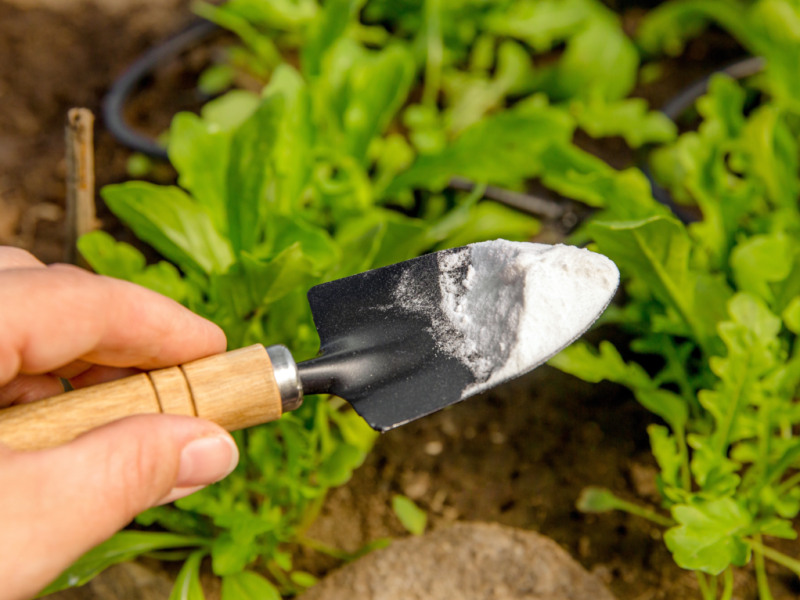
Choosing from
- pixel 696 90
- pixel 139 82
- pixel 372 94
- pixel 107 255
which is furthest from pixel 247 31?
pixel 696 90

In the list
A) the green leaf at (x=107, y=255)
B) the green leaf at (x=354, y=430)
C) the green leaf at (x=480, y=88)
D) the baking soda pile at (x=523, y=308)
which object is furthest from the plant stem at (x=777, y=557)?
the green leaf at (x=480, y=88)

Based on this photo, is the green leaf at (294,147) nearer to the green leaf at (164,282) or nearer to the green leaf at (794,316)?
the green leaf at (164,282)

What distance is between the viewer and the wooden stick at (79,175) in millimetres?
800

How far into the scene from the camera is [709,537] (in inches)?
26.4

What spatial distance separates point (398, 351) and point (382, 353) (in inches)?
0.7

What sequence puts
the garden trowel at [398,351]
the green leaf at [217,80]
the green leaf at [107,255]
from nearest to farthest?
the garden trowel at [398,351] → the green leaf at [107,255] → the green leaf at [217,80]

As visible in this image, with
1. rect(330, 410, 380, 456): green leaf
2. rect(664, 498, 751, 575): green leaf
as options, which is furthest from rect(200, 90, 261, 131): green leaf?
rect(664, 498, 751, 575): green leaf

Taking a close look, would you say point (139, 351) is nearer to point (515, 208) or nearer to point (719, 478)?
point (719, 478)

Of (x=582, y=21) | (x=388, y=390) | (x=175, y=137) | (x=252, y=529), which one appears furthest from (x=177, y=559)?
(x=582, y=21)

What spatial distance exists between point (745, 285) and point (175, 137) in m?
0.87

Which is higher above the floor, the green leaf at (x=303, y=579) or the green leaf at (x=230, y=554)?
the green leaf at (x=230, y=554)

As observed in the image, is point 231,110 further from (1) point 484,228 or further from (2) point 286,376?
(2) point 286,376

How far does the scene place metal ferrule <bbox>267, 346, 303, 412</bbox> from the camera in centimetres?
59

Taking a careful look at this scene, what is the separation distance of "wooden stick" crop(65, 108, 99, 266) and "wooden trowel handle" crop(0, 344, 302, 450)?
393 mm
